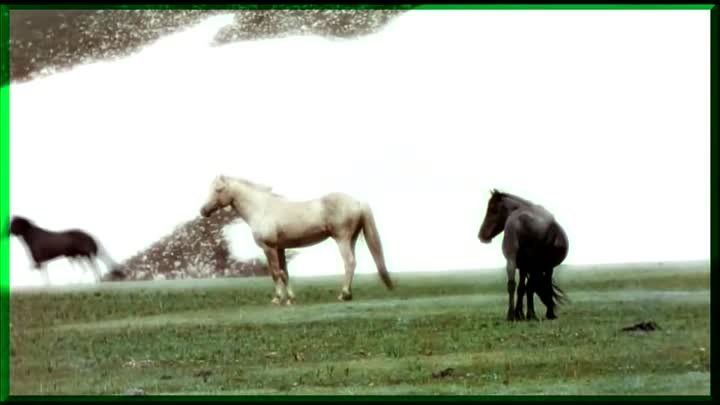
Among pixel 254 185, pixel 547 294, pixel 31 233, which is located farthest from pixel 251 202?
pixel 547 294

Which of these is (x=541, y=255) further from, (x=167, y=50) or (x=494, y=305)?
(x=167, y=50)

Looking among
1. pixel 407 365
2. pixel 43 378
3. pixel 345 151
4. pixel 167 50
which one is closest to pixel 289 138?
pixel 345 151

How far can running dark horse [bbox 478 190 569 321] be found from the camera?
7367 millimetres

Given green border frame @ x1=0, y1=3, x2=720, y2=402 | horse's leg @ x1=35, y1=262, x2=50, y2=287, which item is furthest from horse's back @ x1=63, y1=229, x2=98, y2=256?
green border frame @ x1=0, y1=3, x2=720, y2=402

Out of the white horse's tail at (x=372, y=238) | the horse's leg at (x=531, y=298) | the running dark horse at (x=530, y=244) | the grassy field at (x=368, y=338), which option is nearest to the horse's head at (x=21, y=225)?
the grassy field at (x=368, y=338)

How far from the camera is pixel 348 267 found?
7.48 m

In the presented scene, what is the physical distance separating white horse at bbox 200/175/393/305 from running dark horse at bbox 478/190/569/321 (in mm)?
592

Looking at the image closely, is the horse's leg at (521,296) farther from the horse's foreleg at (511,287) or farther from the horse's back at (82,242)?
the horse's back at (82,242)

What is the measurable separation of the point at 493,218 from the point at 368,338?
84cm

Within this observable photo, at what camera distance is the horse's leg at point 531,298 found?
24.1 ft

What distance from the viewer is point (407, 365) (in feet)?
23.9

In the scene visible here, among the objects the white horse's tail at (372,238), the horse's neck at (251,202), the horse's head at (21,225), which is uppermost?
the horse's neck at (251,202)

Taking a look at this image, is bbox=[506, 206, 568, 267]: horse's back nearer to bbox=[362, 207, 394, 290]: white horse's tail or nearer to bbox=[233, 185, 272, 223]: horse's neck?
bbox=[362, 207, 394, 290]: white horse's tail

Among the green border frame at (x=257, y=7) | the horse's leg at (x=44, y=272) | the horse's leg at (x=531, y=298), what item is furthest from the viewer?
the horse's leg at (x=44, y=272)
